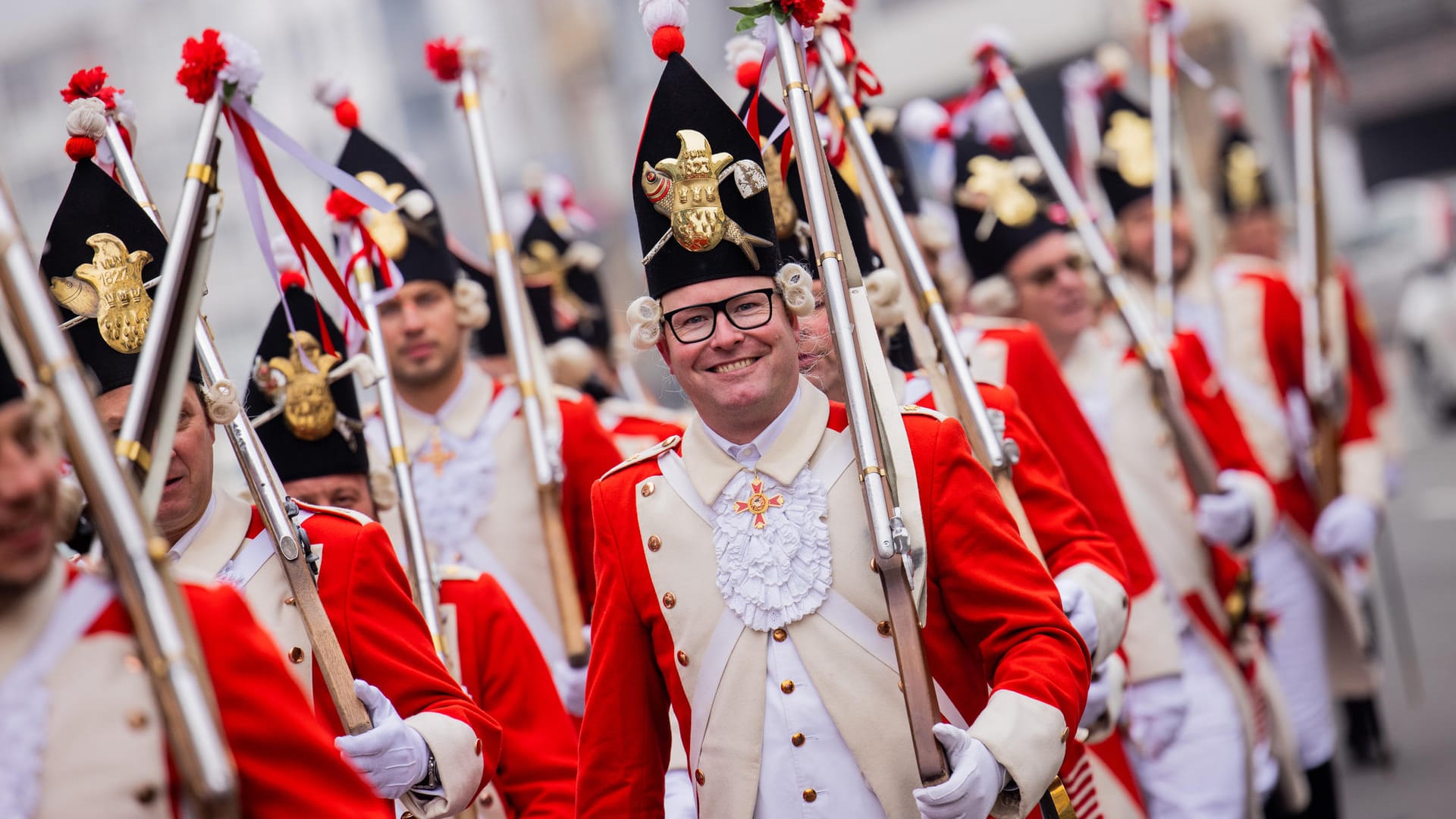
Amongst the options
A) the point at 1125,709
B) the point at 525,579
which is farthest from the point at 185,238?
the point at 1125,709

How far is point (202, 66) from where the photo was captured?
315cm

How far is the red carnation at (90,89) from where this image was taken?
147 inches

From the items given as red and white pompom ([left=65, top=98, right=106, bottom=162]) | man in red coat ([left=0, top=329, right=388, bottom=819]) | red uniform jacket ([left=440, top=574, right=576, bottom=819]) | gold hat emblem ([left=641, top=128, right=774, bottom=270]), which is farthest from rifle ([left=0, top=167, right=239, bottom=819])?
red uniform jacket ([left=440, top=574, right=576, bottom=819])

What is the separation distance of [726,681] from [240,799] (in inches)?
39.6

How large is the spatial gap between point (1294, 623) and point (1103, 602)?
3279mm

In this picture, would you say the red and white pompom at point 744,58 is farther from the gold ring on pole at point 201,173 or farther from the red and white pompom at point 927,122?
the red and white pompom at point 927,122

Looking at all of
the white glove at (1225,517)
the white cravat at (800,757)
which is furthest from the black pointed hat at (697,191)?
the white glove at (1225,517)

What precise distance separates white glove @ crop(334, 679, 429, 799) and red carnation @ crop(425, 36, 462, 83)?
→ 278 cm

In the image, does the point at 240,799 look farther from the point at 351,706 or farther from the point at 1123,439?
the point at 1123,439

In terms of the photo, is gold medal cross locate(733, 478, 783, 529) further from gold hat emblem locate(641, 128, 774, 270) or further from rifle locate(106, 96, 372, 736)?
rifle locate(106, 96, 372, 736)

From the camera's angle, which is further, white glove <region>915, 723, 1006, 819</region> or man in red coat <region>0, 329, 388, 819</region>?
white glove <region>915, 723, 1006, 819</region>

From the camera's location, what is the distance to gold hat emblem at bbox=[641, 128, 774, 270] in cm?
316

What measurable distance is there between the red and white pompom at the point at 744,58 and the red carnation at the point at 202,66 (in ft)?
4.66

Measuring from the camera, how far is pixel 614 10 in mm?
34125
